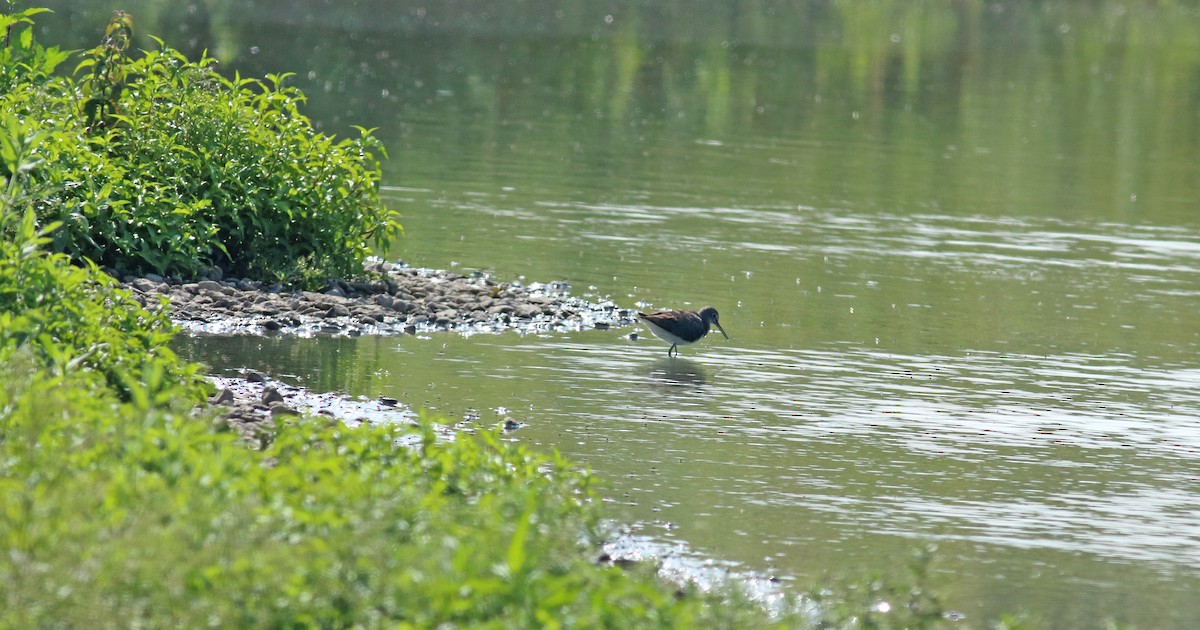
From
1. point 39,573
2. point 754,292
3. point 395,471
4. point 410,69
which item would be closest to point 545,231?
point 754,292

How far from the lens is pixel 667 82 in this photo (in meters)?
43.6

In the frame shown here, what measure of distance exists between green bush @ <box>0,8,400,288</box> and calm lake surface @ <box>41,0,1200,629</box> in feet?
5.43

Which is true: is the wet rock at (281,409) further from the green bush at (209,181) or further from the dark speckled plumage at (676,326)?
the dark speckled plumage at (676,326)

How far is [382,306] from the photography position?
16766mm

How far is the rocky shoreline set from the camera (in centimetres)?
1575

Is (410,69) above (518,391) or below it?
above

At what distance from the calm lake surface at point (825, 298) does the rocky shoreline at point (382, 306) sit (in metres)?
0.46

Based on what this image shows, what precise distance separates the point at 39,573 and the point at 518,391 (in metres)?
7.88

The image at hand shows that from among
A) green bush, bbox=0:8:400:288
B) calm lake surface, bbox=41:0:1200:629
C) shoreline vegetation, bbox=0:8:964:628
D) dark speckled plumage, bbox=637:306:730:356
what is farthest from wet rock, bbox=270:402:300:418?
dark speckled plumage, bbox=637:306:730:356

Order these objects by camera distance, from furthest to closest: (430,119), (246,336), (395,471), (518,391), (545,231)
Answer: (430,119) → (545,231) → (246,336) → (518,391) → (395,471)

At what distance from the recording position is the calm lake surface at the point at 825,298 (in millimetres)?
11117

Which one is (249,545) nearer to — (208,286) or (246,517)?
(246,517)

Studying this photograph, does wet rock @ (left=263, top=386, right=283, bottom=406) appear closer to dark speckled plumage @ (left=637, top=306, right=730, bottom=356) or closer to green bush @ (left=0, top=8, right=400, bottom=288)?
green bush @ (left=0, top=8, right=400, bottom=288)

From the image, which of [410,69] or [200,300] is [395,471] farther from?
[410,69]
